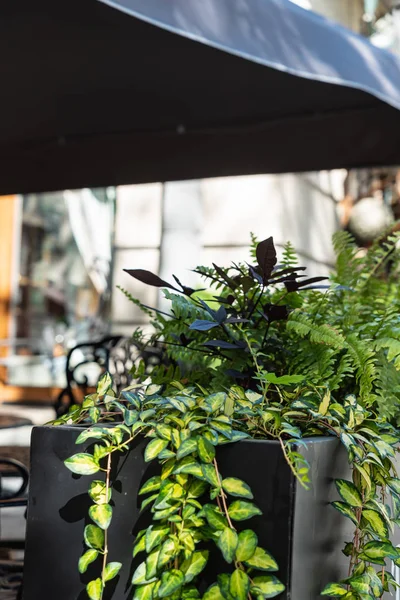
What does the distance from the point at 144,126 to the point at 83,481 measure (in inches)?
94.7

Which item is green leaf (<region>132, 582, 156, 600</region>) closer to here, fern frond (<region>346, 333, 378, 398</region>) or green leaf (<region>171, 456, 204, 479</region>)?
green leaf (<region>171, 456, 204, 479</region>)

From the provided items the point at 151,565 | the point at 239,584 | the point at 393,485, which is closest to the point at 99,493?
the point at 151,565

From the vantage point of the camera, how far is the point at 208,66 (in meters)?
2.61

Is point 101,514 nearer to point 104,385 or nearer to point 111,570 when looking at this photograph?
point 111,570

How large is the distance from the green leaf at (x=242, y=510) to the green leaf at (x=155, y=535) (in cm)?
9

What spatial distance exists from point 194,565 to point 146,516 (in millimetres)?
122

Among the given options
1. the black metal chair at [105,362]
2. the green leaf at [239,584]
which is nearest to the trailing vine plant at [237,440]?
the green leaf at [239,584]

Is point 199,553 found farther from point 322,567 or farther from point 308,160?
point 308,160

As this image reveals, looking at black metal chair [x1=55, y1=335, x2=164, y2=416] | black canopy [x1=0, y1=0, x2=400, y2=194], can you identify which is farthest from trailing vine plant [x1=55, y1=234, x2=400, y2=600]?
black canopy [x1=0, y1=0, x2=400, y2=194]

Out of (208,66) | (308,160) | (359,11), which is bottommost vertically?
(308,160)

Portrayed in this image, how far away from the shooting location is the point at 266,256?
3.86ft

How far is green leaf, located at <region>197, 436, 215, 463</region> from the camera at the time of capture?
92 cm

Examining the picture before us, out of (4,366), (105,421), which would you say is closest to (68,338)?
(4,366)

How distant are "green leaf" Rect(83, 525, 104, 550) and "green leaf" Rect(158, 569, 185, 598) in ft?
0.42
